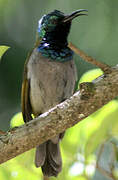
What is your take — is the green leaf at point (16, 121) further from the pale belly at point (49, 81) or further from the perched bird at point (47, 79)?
the pale belly at point (49, 81)

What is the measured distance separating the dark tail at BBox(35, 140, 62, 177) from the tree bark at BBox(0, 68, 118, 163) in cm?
72

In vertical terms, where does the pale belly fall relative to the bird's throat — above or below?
below

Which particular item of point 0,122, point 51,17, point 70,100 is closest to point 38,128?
point 70,100

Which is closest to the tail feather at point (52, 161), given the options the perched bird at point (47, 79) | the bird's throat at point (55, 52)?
the perched bird at point (47, 79)

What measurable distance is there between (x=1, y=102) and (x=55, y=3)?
2.22 metres

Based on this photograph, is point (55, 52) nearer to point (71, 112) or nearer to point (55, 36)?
point (55, 36)

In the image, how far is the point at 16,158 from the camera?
10.2 feet

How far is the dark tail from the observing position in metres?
3.77

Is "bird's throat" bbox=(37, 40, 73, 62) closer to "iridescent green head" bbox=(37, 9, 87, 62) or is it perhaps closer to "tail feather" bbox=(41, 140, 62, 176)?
"iridescent green head" bbox=(37, 9, 87, 62)

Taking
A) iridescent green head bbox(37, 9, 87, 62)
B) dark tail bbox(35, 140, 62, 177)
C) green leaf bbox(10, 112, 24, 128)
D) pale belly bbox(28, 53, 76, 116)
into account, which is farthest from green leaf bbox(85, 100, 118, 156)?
iridescent green head bbox(37, 9, 87, 62)

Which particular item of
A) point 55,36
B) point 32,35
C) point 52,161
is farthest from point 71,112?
point 32,35

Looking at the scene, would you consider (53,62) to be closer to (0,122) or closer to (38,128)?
(38,128)

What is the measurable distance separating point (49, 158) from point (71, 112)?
140cm

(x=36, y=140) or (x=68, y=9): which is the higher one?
(x=68, y=9)
